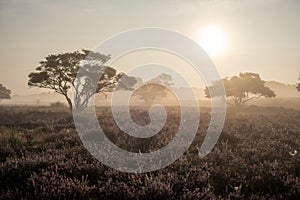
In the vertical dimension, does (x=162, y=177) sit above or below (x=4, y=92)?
below

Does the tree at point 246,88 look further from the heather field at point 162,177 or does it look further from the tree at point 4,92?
the tree at point 4,92

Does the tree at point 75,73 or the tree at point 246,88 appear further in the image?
the tree at point 246,88

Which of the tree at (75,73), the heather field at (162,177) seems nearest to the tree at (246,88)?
the tree at (75,73)

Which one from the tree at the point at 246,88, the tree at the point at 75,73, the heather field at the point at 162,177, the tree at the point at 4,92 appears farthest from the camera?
the tree at the point at 4,92

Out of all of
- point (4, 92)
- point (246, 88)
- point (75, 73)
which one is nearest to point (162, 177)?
point (75, 73)

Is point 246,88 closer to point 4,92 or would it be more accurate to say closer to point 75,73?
point 75,73

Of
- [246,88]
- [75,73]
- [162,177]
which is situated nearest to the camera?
[162,177]

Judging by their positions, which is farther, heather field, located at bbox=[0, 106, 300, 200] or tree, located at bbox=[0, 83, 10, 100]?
tree, located at bbox=[0, 83, 10, 100]

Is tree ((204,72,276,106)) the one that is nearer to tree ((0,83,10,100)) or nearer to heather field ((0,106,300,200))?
heather field ((0,106,300,200))

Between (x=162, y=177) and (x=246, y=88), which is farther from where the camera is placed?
(x=246, y=88)

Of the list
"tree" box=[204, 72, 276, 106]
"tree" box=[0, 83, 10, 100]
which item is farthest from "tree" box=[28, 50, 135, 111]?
"tree" box=[0, 83, 10, 100]

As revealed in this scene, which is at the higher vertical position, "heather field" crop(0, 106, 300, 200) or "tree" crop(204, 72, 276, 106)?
"tree" crop(204, 72, 276, 106)

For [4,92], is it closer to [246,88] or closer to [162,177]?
[246,88]

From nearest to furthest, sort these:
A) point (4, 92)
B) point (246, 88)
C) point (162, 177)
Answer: point (162, 177)
point (246, 88)
point (4, 92)
